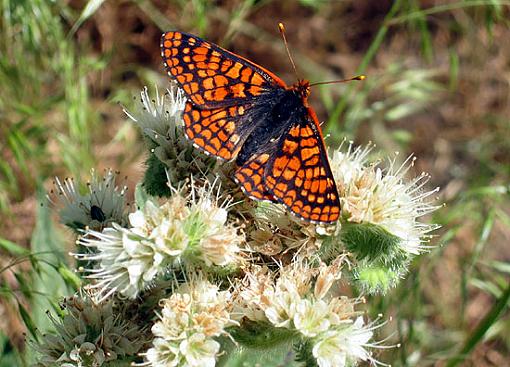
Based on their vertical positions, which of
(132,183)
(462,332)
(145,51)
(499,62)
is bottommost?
(462,332)

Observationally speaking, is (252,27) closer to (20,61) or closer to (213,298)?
(20,61)

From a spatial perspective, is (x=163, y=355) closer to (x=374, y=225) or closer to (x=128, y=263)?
(x=128, y=263)

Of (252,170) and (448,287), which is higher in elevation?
(252,170)

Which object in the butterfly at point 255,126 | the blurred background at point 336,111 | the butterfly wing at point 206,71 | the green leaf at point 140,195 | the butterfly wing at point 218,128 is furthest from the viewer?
the blurred background at point 336,111

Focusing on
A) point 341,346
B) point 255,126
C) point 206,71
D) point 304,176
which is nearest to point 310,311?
point 341,346

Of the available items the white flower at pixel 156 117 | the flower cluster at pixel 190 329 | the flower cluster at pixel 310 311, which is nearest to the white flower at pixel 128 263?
the flower cluster at pixel 190 329

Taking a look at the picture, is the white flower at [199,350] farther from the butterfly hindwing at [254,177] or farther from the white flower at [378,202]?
the white flower at [378,202]

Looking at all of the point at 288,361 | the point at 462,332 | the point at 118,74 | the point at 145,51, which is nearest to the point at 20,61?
the point at 118,74
